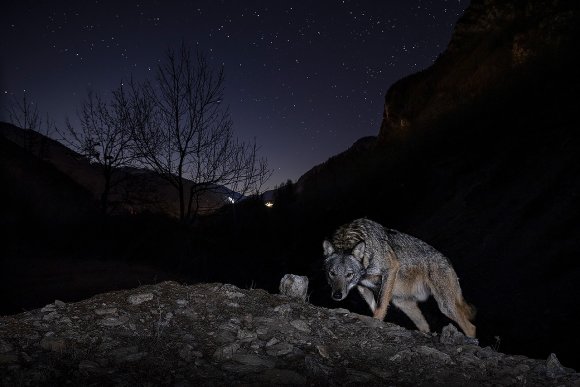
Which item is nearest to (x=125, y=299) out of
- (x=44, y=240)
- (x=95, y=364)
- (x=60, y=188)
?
(x=95, y=364)

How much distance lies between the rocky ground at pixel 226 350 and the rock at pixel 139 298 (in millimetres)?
12

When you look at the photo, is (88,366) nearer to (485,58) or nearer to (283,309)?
(283,309)

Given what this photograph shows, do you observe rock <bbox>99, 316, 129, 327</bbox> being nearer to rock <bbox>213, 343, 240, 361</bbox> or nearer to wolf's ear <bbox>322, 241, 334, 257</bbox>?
rock <bbox>213, 343, 240, 361</bbox>

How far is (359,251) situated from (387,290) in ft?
2.48

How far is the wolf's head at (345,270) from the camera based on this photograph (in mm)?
6188

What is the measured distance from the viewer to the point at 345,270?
6.24 meters

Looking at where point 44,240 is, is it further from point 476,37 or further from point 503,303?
point 476,37

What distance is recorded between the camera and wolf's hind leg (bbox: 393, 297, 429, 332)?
7152 mm

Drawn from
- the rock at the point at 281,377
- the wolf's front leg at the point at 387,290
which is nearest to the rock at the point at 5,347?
the rock at the point at 281,377

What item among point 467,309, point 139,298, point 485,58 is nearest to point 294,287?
point 139,298

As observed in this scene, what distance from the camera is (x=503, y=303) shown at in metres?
9.00

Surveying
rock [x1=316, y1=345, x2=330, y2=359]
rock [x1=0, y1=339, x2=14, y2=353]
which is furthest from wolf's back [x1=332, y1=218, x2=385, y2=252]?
rock [x1=0, y1=339, x2=14, y2=353]

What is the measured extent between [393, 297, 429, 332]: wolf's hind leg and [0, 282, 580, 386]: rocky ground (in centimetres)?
215

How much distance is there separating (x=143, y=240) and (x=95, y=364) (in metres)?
15.7
